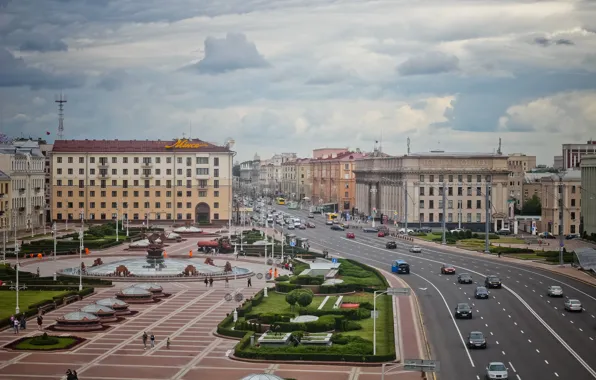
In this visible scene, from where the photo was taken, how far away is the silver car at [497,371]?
5075 centimetres

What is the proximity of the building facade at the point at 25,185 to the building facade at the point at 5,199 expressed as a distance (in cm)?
91

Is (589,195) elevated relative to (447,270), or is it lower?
elevated

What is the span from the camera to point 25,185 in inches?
6220

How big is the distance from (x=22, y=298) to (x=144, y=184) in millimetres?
93998

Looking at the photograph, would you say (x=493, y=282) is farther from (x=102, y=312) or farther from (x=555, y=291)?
(x=102, y=312)

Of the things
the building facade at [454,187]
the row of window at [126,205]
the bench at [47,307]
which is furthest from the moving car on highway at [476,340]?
the row of window at [126,205]

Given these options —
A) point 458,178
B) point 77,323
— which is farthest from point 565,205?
point 77,323

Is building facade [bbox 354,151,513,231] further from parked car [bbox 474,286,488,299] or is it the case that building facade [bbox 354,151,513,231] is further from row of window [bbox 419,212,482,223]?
parked car [bbox 474,286,488,299]

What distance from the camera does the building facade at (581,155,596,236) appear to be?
136 metres

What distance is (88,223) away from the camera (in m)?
172

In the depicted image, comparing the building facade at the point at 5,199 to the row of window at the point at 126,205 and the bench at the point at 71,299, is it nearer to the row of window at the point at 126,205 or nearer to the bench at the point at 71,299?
the row of window at the point at 126,205

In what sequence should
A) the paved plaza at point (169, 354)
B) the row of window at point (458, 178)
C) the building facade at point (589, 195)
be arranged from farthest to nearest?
the row of window at point (458, 178) → the building facade at point (589, 195) → the paved plaza at point (169, 354)

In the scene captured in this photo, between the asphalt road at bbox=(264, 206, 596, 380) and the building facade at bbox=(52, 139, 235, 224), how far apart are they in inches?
2512

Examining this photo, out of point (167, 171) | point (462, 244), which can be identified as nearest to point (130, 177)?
point (167, 171)
